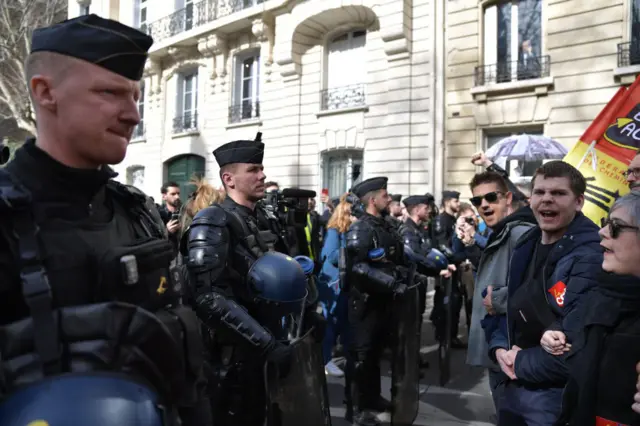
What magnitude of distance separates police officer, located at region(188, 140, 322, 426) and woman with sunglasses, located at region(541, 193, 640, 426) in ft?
4.10

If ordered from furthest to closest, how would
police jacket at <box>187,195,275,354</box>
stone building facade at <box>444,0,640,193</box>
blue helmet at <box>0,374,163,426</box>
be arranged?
stone building facade at <box>444,0,640,193</box> → police jacket at <box>187,195,275,354</box> → blue helmet at <box>0,374,163,426</box>

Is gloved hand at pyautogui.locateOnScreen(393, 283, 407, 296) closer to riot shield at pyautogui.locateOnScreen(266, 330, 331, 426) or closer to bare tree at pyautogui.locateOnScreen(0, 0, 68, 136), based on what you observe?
riot shield at pyautogui.locateOnScreen(266, 330, 331, 426)

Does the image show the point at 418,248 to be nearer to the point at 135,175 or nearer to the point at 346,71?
the point at 346,71

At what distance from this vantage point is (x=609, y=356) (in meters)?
1.57

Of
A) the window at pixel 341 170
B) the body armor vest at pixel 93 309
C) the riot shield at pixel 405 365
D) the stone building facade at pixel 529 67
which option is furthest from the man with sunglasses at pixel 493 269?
the window at pixel 341 170

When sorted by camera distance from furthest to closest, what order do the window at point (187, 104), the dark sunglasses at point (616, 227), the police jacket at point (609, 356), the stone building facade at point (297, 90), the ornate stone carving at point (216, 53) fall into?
the window at point (187, 104)
the ornate stone carving at point (216, 53)
the stone building facade at point (297, 90)
the dark sunglasses at point (616, 227)
the police jacket at point (609, 356)

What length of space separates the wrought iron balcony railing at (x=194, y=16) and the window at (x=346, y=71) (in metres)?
3.27

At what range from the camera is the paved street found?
4.05 metres

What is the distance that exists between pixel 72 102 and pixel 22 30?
16.4 meters

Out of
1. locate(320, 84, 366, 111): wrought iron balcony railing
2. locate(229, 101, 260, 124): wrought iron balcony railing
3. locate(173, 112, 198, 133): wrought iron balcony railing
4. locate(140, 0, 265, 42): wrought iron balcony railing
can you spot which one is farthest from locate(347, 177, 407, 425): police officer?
locate(173, 112, 198, 133): wrought iron balcony railing

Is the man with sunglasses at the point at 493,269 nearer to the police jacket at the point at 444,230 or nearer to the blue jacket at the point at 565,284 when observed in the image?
the blue jacket at the point at 565,284

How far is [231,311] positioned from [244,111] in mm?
13844

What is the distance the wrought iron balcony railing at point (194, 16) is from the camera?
1555cm

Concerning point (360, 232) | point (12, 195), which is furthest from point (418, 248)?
point (12, 195)
